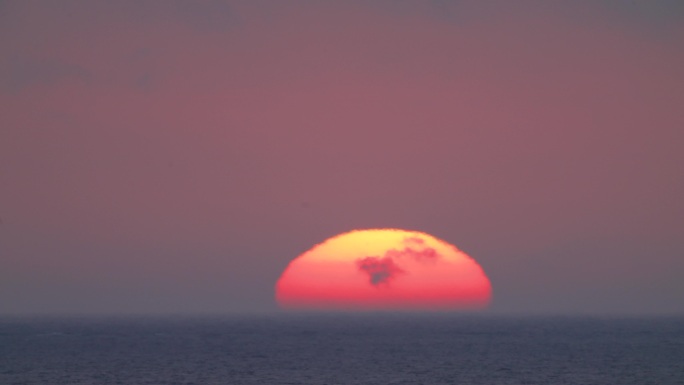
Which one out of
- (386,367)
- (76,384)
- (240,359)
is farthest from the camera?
(240,359)

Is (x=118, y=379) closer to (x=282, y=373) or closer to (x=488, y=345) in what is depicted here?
(x=282, y=373)

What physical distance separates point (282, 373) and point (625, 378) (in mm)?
40450

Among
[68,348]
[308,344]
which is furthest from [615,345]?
[68,348]

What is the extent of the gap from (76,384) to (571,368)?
62.9 m

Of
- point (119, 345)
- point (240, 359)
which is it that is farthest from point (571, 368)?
point (119, 345)

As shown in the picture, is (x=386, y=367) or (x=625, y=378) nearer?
(x=625, y=378)

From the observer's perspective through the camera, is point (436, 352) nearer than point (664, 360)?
No

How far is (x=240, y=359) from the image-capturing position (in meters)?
135

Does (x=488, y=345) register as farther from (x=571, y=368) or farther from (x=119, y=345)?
(x=119, y=345)

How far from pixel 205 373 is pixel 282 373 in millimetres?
9108

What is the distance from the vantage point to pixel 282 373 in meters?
111

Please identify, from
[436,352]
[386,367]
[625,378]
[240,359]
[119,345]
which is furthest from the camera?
[119,345]

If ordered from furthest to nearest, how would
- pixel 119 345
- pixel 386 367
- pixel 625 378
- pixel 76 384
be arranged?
pixel 119 345, pixel 386 367, pixel 625 378, pixel 76 384

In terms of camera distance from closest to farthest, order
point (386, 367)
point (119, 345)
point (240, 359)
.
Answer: point (386, 367)
point (240, 359)
point (119, 345)
